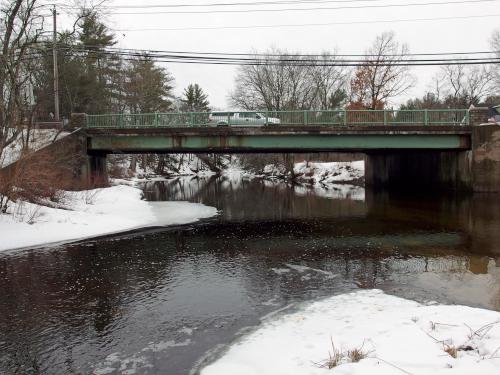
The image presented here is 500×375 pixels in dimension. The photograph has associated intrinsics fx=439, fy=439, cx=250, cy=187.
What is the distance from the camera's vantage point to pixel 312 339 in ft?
19.8

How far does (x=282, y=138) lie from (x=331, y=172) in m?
23.4

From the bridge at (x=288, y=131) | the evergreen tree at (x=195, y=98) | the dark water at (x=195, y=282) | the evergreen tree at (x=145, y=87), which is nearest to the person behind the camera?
the dark water at (x=195, y=282)

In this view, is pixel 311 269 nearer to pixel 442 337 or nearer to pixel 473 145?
pixel 442 337

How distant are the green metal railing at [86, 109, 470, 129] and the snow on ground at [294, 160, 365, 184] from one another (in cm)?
1881

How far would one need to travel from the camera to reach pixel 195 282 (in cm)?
960

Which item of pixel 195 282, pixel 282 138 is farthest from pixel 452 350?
pixel 282 138

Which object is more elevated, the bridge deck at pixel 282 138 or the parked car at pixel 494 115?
the parked car at pixel 494 115

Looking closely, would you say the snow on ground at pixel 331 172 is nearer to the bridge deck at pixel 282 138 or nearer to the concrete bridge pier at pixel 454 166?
the concrete bridge pier at pixel 454 166

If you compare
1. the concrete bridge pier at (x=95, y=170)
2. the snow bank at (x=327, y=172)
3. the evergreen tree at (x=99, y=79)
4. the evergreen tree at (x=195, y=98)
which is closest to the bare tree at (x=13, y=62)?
the concrete bridge pier at (x=95, y=170)

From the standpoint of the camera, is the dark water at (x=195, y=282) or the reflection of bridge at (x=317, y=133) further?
the reflection of bridge at (x=317, y=133)

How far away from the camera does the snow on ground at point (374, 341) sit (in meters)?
→ 4.66

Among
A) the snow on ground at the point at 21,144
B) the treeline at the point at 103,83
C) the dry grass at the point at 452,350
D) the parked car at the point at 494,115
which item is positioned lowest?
the dry grass at the point at 452,350

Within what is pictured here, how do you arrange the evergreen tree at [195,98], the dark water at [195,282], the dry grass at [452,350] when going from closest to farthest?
the dry grass at [452,350] < the dark water at [195,282] < the evergreen tree at [195,98]

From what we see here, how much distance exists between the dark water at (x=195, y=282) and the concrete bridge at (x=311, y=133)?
1026 cm
